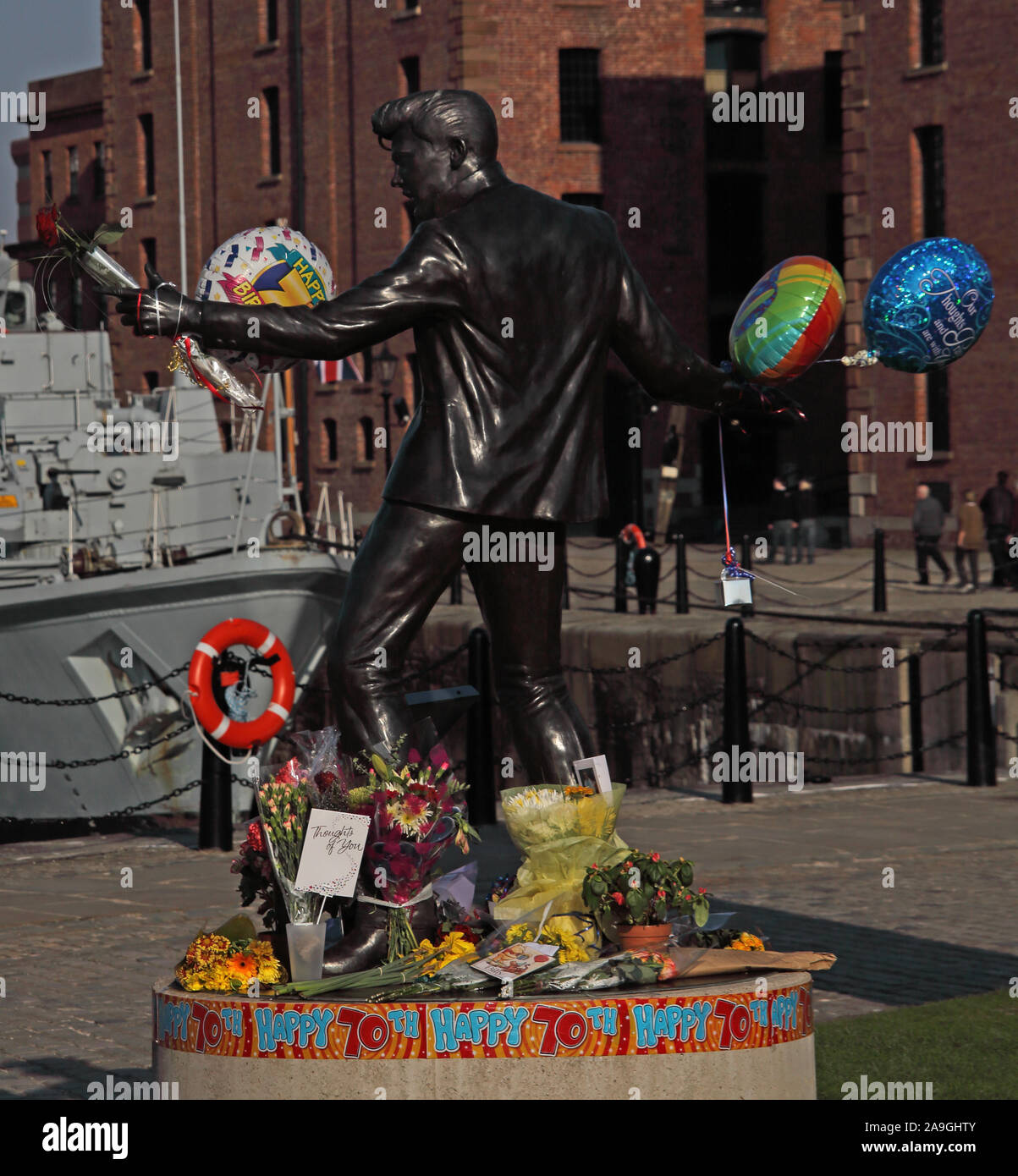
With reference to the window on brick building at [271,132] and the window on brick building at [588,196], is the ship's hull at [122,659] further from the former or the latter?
the window on brick building at [271,132]

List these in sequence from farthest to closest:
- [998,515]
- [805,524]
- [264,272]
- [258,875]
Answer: [805,524]
[998,515]
[264,272]
[258,875]

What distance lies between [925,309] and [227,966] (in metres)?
2.95

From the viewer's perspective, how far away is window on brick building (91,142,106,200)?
6109 centimetres

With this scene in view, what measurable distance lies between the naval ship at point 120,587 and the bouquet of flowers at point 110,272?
11287mm

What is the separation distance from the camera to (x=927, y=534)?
27719 mm

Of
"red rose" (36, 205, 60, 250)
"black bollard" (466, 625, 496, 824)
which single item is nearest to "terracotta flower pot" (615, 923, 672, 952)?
"red rose" (36, 205, 60, 250)

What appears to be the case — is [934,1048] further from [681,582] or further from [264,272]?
[681,582]

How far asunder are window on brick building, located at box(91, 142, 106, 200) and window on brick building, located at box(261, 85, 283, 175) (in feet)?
35.0

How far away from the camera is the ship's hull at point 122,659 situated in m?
18.4

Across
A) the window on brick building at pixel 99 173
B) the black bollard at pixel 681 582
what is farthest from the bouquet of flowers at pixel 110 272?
the window on brick building at pixel 99 173

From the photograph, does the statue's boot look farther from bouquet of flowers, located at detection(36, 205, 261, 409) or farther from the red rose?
the red rose

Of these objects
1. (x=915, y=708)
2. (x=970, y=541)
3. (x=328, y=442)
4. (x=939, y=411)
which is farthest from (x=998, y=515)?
(x=328, y=442)

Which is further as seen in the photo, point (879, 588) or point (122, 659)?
point (879, 588)
